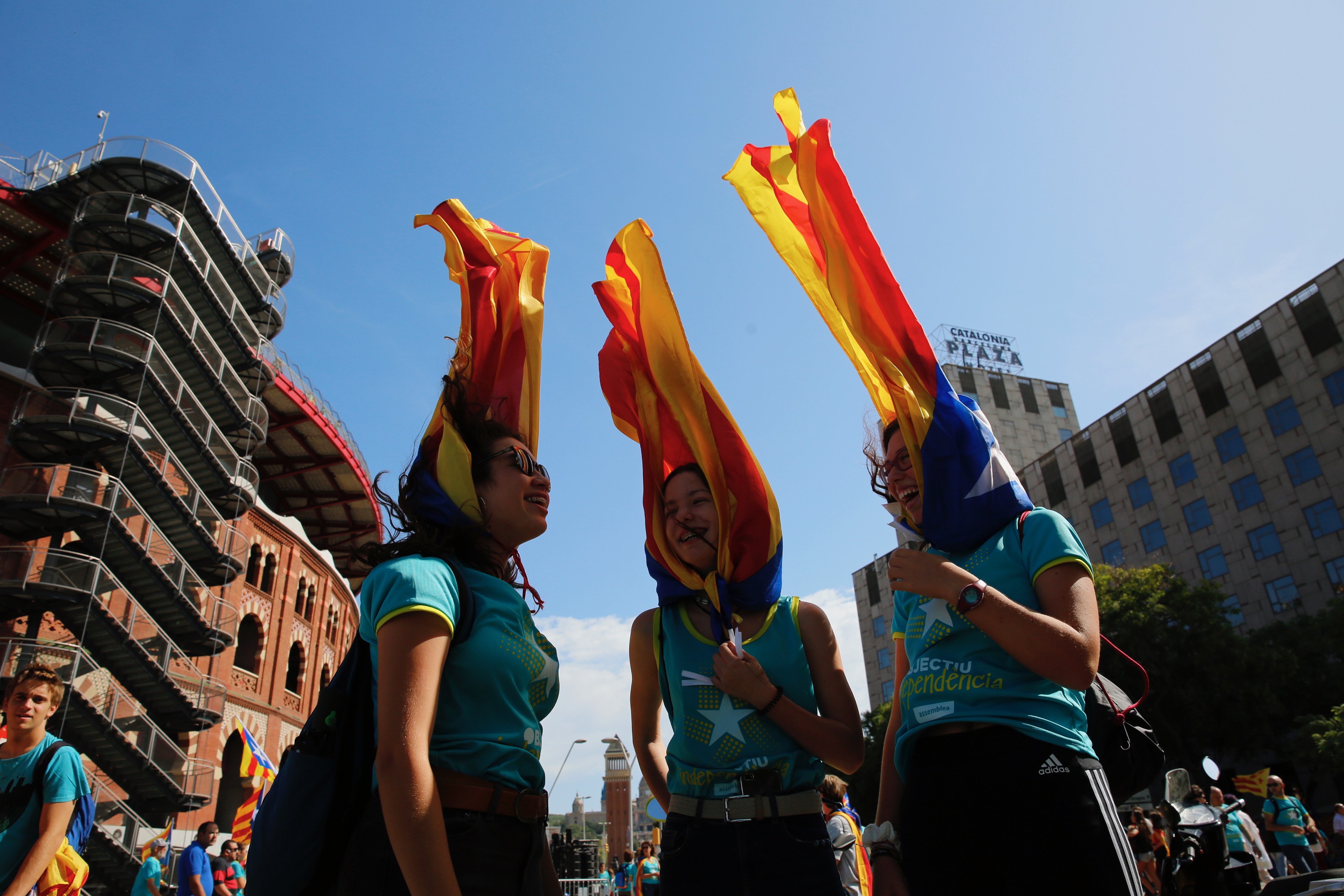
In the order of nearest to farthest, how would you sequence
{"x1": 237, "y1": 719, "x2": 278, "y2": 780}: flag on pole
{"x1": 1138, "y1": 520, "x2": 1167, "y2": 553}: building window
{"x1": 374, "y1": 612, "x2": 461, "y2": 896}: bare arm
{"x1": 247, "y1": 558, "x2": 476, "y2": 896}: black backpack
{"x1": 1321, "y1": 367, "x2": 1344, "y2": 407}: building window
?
{"x1": 374, "y1": 612, "x2": 461, "y2": 896}: bare arm → {"x1": 247, "y1": 558, "x2": 476, "y2": 896}: black backpack → {"x1": 237, "y1": 719, "x2": 278, "y2": 780}: flag on pole → {"x1": 1321, "y1": 367, "x2": 1344, "y2": 407}: building window → {"x1": 1138, "y1": 520, "x2": 1167, "y2": 553}: building window

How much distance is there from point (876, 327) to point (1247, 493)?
120 feet

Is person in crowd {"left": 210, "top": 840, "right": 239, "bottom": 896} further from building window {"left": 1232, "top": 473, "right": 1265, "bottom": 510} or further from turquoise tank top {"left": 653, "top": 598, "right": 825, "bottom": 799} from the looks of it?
building window {"left": 1232, "top": 473, "right": 1265, "bottom": 510}

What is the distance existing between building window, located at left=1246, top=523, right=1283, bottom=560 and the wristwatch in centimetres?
3596

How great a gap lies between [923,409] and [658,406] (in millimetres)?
1298

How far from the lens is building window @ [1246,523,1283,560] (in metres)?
30.4

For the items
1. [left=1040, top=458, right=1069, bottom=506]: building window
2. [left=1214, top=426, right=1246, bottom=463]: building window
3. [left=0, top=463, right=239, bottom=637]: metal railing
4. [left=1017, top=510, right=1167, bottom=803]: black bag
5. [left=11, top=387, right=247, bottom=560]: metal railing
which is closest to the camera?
[left=1017, top=510, right=1167, bottom=803]: black bag

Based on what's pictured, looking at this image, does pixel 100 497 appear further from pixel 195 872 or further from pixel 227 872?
pixel 195 872

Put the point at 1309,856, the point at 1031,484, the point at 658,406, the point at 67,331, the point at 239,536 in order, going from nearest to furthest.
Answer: the point at 658,406 → the point at 1309,856 → the point at 67,331 → the point at 239,536 → the point at 1031,484

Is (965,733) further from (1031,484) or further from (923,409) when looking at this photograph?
(1031,484)

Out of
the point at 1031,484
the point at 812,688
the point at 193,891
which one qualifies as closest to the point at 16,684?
the point at 812,688

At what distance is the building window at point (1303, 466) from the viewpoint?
1153 inches

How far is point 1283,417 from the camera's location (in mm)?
30453

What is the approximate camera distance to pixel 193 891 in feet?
30.1

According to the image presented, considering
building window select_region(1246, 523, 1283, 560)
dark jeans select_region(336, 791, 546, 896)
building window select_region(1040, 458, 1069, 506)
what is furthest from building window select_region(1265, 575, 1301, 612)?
dark jeans select_region(336, 791, 546, 896)
